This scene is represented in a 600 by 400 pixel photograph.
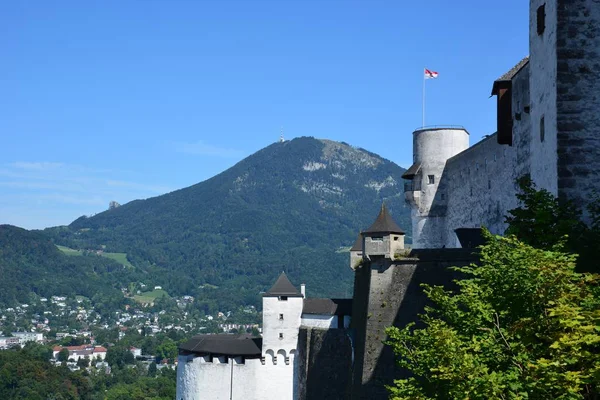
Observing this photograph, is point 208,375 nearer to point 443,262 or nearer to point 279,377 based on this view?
point 279,377

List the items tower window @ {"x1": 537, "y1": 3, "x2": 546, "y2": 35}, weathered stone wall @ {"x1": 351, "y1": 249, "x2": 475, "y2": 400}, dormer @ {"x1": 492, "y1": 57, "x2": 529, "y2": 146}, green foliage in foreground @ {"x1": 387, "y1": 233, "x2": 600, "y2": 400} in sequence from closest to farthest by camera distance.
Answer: green foliage in foreground @ {"x1": 387, "y1": 233, "x2": 600, "y2": 400} < tower window @ {"x1": 537, "y1": 3, "x2": 546, "y2": 35} < dormer @ {"x1": 492, "y1": 57, "x2": 529, "y2": 146} < weathered stone wall @ {"x1": 351, "y1": 249, "x2": 475, "y2": 400}

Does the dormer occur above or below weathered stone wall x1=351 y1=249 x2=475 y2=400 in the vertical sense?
above

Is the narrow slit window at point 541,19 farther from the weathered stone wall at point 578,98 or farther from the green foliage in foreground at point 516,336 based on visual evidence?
the green foliage in foreground at point 516,336

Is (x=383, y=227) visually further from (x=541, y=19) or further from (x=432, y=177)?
(x=541, y=19)

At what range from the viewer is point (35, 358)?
154 meters

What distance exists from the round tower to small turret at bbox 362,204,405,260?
10.7 metres

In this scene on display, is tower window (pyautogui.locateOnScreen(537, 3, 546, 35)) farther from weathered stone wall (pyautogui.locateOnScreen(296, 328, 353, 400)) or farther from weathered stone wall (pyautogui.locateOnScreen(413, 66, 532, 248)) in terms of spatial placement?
weathered stone wall (pyautogui.locateOnScreen(296, 328, 353, 400))

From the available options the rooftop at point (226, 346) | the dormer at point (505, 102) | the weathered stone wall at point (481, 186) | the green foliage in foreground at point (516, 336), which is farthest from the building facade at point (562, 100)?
the rooftop at point (226, 346)

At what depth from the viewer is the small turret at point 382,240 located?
4572 centimetres

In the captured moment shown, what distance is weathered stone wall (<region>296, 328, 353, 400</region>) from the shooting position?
1996 inches

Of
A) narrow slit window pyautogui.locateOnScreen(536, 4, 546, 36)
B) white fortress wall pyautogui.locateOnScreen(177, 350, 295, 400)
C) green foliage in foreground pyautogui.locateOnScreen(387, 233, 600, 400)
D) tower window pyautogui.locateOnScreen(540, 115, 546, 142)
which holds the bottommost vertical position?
white fortress wall pyautogui.locateOnScreen(177, 350, 295, 400)

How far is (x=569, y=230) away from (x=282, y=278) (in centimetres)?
4060

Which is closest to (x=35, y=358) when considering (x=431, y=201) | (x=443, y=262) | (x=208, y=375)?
(x=208, y=375)

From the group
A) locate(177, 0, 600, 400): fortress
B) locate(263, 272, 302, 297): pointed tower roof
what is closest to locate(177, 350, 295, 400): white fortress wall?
locate(177, 0, 600, 400): fortress
